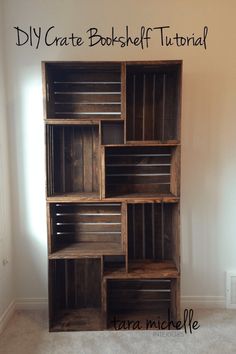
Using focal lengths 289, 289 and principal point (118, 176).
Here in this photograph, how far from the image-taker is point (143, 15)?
2232 millimetres

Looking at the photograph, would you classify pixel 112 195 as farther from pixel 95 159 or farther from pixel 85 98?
pixel 85 98

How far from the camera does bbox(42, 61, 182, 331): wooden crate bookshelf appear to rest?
209 centimetres

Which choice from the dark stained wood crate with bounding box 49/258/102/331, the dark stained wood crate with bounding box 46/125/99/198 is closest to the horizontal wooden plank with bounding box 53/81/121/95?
the dark stained wood crate with bounding box 46/125/99/198

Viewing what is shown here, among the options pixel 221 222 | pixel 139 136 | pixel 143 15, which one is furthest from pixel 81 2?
pixel 221 222

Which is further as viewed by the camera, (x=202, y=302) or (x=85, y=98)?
(x=202, y=302)

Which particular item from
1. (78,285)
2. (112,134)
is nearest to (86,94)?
(112,134)

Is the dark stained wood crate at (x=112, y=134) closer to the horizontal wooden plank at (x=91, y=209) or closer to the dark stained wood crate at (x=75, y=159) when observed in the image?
the dark stained wood crate at (x=75, y=159)

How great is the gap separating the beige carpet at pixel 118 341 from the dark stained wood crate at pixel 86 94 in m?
1.59

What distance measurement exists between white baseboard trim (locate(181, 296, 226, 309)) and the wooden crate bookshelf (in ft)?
0.53

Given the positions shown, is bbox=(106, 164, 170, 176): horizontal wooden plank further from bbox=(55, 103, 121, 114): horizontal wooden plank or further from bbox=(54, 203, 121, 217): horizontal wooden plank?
bbox=(55, 103, 121, 114): horizontal wooden plank

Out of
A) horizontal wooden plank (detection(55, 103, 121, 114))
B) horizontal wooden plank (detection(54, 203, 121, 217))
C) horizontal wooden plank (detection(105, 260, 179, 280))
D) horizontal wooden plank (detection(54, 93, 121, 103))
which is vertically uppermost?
horizontal wooden plank (detection(54, 93, 121, 103))

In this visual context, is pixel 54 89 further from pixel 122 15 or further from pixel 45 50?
pixel 122 15

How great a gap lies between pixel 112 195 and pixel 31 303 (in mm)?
1180

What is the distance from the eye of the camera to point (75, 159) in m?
2.27
